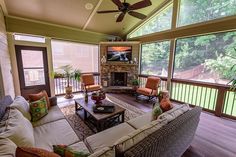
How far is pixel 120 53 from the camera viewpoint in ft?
18.1

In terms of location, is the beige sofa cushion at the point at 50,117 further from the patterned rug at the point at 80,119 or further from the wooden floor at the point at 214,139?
the wooden floor at the point at 214,139

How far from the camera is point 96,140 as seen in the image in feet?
5.20

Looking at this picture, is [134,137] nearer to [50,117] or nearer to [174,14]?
[50,117]

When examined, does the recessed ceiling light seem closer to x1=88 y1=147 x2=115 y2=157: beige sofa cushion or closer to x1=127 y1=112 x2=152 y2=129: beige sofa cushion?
x1=127 y1=112 x2=152 y2=129: beige sofa cushion

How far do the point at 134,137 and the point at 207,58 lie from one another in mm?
3723

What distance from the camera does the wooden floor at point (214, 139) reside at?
1.99m

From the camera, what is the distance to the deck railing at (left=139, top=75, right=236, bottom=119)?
10.5ft

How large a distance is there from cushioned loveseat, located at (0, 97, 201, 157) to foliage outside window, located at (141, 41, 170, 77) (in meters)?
3.16

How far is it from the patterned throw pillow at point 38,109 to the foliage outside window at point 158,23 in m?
4.64

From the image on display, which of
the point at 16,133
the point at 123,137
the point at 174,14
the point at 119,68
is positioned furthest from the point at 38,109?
the point at 174,14

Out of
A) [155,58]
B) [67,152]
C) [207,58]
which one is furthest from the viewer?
[155,58]

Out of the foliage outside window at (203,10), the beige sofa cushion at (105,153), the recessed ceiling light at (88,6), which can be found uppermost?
the recessed ceiling light at (88,6)

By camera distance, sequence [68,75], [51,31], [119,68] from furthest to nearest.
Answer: [119,68] < [68,75] < [51,31]

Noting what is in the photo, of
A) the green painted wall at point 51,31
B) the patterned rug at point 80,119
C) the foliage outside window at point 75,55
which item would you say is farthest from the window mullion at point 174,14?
the foliage outside window at point 75,55
